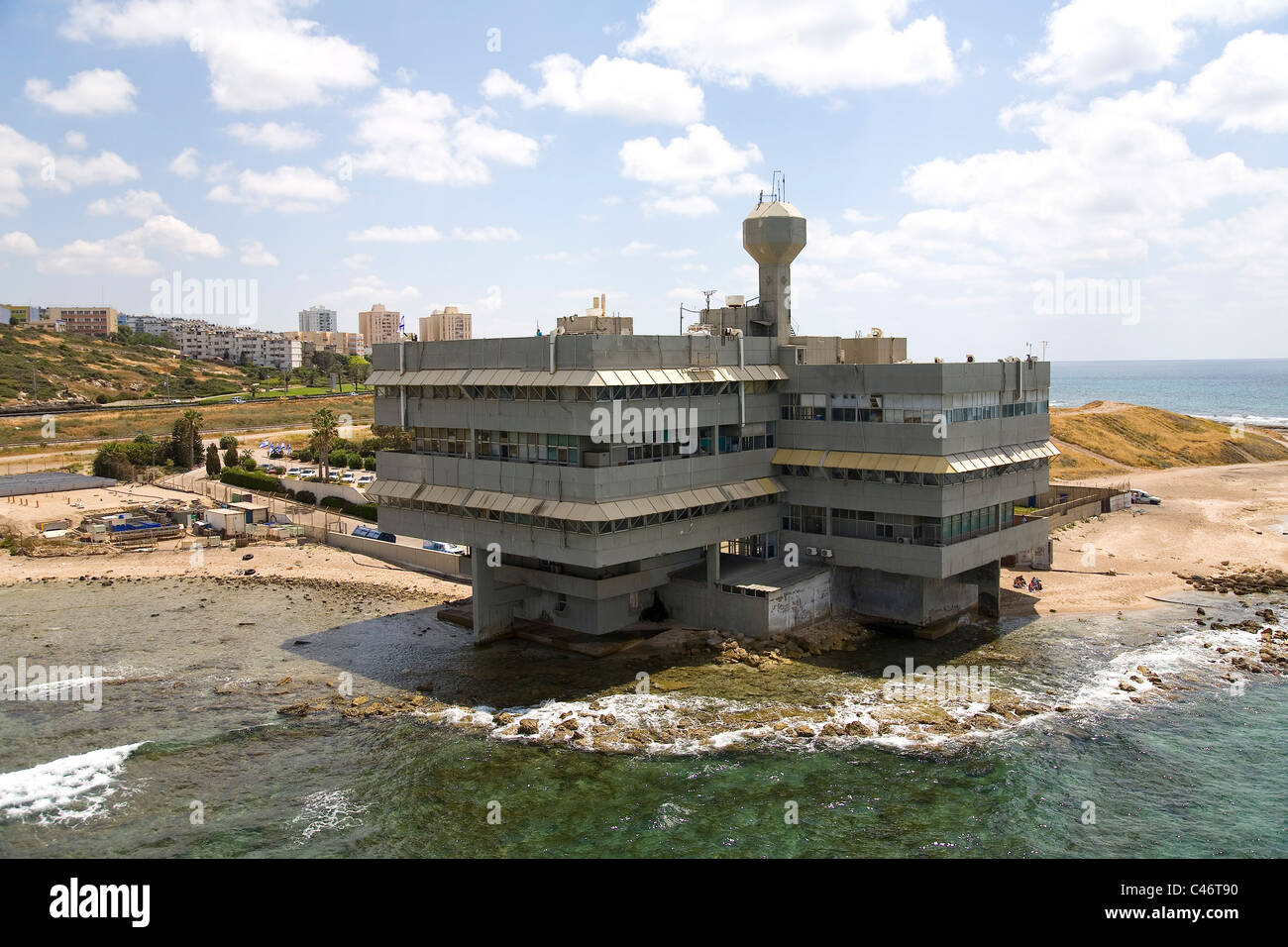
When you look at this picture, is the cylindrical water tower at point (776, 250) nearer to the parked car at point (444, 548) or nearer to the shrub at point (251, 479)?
the parked car at point (444, 548)

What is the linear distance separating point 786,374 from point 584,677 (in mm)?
23317

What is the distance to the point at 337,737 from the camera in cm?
4316

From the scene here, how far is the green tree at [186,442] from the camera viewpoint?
123 meters

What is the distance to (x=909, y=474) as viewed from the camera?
55219 mm

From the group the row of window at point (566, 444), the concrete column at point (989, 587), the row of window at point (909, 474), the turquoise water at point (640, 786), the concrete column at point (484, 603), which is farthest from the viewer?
the concrete column at point (989, 587)

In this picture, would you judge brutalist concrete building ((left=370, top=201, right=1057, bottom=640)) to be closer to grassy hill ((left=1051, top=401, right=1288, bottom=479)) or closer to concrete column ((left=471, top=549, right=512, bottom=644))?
concrete column ((left=471, top=549, right=512, bottom=644))

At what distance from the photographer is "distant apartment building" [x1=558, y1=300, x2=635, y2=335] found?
54.1m

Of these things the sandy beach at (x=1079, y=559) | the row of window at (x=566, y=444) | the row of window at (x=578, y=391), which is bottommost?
the sandy beach at (x=1079, y=559)

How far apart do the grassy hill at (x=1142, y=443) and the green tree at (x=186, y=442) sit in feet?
378

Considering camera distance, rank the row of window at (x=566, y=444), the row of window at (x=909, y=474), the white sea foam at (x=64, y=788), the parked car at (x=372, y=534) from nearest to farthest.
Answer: the white sea foam at (x=64, y=788) < the row of window at (x=566, y=444) < the row of window at (x=909, y=474) < the parked car at (x=372, y=534)

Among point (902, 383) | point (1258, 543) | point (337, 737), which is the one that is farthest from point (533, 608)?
point (1258, 543)

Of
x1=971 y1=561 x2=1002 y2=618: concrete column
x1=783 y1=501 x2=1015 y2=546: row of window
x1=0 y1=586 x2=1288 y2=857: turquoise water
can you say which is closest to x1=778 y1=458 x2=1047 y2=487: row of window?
x1=783 y1=501 x2=1015 y2=546: row of window

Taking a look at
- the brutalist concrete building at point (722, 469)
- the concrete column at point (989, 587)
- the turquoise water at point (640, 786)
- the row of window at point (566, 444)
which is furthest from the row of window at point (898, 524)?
the turquoise water at point (640, 786)

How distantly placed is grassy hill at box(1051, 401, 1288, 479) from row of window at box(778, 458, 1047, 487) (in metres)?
75.1
